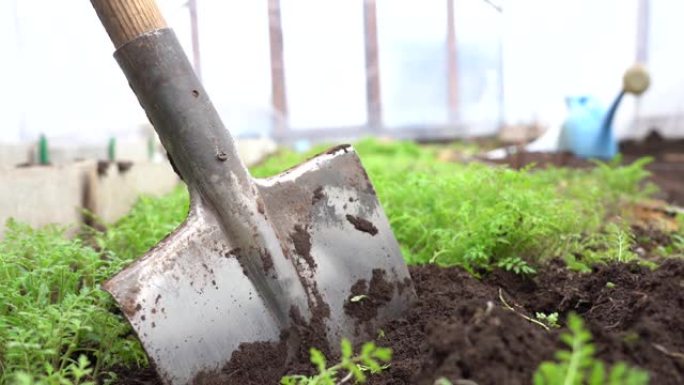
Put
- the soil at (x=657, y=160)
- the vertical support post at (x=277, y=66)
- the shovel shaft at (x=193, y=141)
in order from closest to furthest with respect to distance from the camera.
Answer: the shovel shaft at (x=193, y=141), the soil at (x=657, y=160), the vertical support post at (x=277, y=66)

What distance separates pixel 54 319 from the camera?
1.23m

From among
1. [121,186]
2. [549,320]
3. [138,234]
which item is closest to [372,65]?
[121,186]

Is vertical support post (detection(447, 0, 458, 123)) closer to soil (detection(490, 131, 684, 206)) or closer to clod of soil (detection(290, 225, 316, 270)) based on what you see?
soil (detection(490, 131, 684, 206))

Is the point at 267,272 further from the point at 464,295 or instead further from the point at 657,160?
the point at 657,160

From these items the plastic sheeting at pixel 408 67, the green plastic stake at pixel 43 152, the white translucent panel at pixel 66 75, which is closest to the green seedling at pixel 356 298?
the green plastic stake at pixel 43 152

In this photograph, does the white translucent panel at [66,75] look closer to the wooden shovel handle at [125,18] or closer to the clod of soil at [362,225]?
the wooden shovel handle at [125,18]

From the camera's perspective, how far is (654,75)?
7.32 m

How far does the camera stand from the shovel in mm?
1354

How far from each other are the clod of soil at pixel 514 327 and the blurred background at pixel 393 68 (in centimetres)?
385

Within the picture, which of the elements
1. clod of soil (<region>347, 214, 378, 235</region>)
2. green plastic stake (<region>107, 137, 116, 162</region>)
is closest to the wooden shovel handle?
clod of soil (<region>347, 214, 378, 235</region>)

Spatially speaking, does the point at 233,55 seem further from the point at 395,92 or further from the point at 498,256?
the point at 498,256

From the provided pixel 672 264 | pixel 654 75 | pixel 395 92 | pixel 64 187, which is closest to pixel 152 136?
pixel 64 187

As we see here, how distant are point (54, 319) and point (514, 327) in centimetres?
94

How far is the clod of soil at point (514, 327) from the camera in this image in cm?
93
